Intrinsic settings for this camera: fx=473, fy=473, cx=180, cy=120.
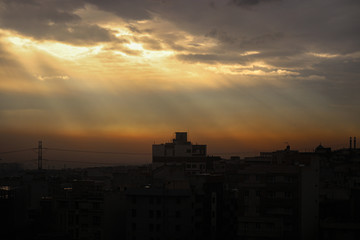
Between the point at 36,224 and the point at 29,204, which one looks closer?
the point at 36,224

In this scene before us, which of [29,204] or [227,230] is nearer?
[227,230]

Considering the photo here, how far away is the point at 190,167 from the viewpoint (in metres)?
94.4

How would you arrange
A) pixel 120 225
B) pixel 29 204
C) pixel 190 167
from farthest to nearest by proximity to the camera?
pixel 190 167, pixel 29 204, pixel 120 225

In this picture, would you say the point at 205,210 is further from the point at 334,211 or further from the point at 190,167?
the point at 190,167

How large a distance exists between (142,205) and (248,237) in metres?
11.7

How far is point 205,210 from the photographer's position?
146 ft

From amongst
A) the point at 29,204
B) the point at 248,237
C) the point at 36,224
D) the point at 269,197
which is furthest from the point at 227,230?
the point at 29,204

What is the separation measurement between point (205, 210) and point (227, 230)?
3.06 m

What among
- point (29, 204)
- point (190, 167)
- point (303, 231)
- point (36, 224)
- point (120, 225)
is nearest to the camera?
point (303, 231)

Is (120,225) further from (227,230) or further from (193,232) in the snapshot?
(227,230)

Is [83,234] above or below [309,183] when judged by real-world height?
below

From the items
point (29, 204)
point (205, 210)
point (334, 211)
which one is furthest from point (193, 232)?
point (29, 204)

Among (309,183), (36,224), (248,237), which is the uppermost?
(309,183)

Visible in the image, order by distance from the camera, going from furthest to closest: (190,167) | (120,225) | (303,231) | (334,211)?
(190,167) < (120,225) < (334,211) < (303,231)
